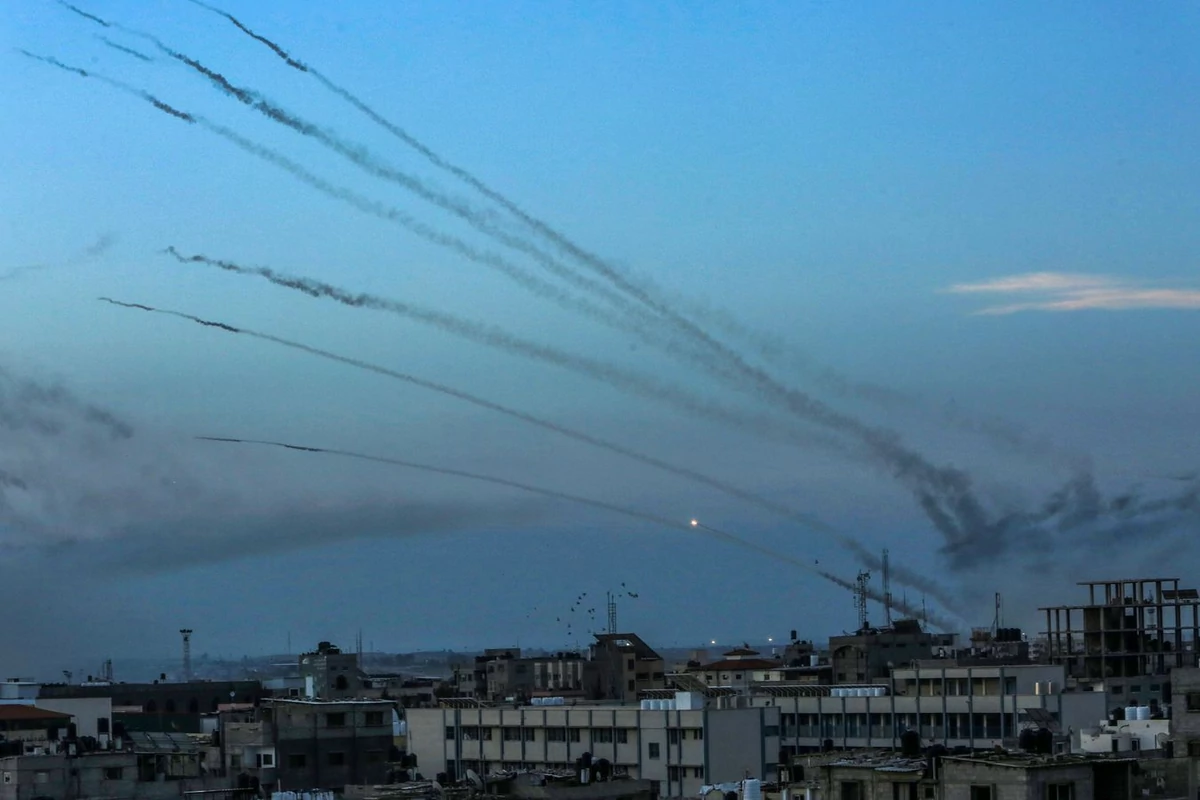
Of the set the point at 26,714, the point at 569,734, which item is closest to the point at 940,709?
the point at 569,734

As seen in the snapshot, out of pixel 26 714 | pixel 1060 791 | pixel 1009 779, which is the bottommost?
pixel 1060 791

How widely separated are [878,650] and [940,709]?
60086 mm

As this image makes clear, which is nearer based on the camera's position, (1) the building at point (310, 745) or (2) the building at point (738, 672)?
(1) the building at point (310, 745)

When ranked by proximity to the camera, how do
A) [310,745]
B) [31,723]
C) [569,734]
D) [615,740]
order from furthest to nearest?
[31,723]
[569,734]
[615,740]
[310,745]

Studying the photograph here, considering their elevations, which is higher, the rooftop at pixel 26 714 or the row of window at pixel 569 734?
the rooftop at pixel 26 714

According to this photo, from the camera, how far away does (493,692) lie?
188 m

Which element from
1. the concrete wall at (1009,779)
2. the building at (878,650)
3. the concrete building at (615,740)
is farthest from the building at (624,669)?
the concrete wall at (1009,779)

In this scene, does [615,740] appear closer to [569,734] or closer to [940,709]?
[569,734]

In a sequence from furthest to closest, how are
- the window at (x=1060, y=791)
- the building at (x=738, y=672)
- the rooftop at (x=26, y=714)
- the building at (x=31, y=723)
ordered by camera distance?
1. the building at (x=738, y=672)
2. the rooftop at (x=26, y=714)
3. the building at (x=31, y=723)
4. the window at (x=1060, y=791)

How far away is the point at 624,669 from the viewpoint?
588 ft

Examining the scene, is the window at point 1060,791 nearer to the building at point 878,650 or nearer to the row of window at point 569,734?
the row of window at point 569,734

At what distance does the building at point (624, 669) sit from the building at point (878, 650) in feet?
52.1

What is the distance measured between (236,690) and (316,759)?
94.8m

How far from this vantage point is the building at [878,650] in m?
167
